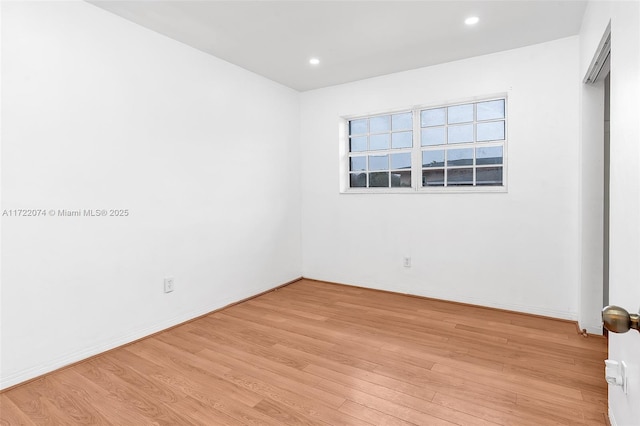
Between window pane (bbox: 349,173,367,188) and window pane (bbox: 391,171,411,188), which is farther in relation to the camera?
window pane (bbox: 349,173,367,188)

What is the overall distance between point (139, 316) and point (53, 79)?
1851 millimetres

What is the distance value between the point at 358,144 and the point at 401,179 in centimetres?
76

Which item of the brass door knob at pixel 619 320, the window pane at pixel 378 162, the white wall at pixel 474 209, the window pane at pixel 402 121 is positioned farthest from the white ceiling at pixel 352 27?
the brass door knob at pixel 619 320

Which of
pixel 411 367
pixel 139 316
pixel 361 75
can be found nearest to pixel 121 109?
pixel 139 316

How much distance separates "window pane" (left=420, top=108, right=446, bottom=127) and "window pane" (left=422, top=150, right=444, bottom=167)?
0.32 m

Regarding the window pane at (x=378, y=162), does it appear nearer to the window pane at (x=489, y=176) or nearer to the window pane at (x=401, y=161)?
the window pane at (x=401, y=161)

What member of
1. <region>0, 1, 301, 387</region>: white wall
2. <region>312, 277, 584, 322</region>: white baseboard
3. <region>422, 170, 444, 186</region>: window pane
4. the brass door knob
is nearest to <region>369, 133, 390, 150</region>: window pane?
<region>422, 170, 444, 186</region>: window pane

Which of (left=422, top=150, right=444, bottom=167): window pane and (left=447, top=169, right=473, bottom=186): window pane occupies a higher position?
(left=422, top=150, right=444, bottom=167): window pane

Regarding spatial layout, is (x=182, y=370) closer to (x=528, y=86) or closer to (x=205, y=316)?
(x=205, y=316)

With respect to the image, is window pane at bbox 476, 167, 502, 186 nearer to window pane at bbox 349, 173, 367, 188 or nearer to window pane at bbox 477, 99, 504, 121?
window pane at bbox 477, 99, 504, 121

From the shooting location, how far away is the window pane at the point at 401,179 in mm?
4062

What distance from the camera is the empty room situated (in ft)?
6.40

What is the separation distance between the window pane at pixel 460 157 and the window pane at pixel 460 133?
0.11 meters

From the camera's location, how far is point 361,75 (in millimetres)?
4023
